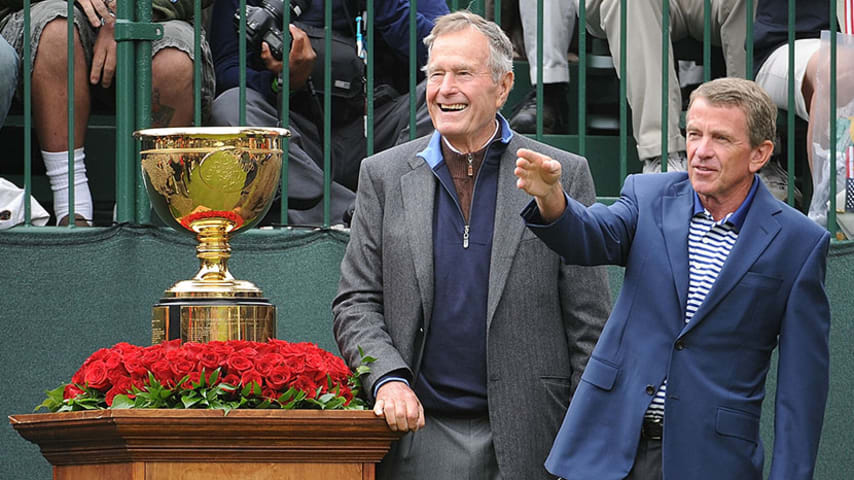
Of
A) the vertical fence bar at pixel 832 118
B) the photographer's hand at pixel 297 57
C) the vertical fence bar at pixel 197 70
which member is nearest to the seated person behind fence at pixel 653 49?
the vertical fence bar at pixel 832 118

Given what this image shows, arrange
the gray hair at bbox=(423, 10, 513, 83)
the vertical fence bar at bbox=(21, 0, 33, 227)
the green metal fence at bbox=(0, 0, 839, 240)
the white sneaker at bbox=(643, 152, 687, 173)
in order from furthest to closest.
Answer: the white sneaker at bbox=(643, 152, 687, 173)
the green metal fence at bbox=(0, 0, 839, 240)
the vertical fence bar at bbox=(21, 0, 33, 227)
the gray hair at bbox=(423, 10, 513, 83)

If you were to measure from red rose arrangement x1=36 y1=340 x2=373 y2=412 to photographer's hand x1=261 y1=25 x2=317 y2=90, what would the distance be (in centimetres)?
229

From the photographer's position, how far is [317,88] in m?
5.71

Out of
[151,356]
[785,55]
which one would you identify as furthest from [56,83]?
[785,55]

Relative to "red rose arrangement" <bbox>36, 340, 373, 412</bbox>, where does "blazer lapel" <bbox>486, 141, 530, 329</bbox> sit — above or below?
above

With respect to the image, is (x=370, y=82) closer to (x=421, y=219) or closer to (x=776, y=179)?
(x=421, y=219)

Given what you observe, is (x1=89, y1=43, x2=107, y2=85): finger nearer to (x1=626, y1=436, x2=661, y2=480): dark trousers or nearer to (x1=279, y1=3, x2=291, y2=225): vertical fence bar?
(x1=279, y1=3, x2=291, y2=225): vertical fence bar

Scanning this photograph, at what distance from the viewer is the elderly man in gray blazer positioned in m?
3.55

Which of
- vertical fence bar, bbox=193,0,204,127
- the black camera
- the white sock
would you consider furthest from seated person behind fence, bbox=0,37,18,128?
the black camera

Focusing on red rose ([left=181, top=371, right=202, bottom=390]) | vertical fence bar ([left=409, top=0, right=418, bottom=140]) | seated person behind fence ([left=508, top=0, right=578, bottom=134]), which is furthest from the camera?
seated person behind fence ([left=508, top=0, right=578, bottom=134])

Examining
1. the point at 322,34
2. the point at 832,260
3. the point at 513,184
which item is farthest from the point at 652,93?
the point at 513,184

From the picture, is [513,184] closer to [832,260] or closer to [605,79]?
[832,260]

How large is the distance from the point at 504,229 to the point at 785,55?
2.49 meters

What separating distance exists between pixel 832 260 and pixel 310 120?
2071 mm
